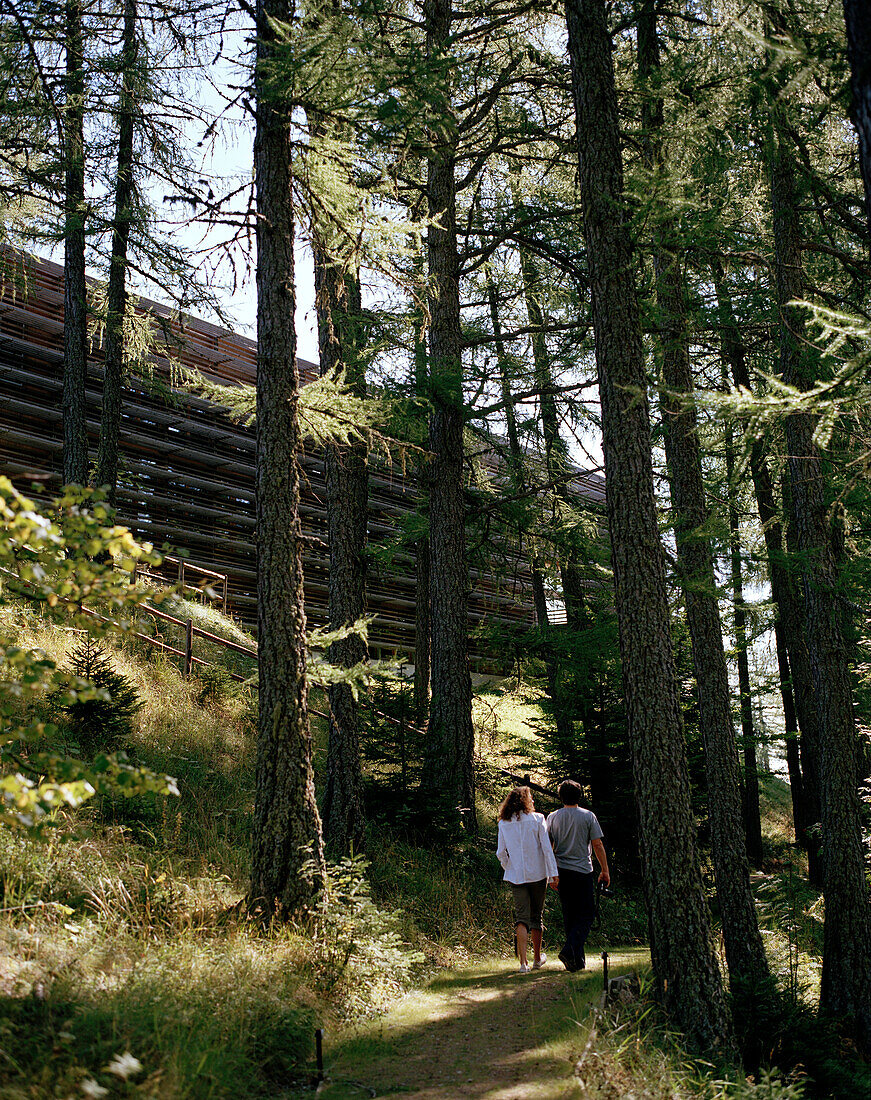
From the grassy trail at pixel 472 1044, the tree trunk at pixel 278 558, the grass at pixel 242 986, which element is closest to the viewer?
the grass at pixel 242 986

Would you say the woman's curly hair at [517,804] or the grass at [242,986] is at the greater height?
the woman's curly hair at [517,804]

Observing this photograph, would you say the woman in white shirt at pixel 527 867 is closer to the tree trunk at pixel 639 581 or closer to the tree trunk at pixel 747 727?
the tree trunk at pixel 639 581

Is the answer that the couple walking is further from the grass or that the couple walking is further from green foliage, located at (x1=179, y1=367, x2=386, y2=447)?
green foliage, located at (x1=179, y1=367, x2=386, y2=447)

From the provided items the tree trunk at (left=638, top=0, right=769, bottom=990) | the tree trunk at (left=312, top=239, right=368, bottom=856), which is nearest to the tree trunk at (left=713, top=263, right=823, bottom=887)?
the tree trunk at (left=638, top=0, right=769, bottom=990)

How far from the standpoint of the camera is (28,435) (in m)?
20.0

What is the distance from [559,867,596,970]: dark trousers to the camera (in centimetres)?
744

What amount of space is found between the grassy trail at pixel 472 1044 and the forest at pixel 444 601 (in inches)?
1.5

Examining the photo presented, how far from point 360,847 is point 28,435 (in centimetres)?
1558

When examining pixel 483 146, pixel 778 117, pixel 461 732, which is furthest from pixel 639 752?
pixel 483 146

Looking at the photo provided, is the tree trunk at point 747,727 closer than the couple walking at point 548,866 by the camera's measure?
No

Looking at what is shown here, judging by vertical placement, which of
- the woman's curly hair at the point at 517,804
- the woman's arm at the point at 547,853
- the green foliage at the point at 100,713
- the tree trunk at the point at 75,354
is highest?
the tree trunk at the point at 75,354

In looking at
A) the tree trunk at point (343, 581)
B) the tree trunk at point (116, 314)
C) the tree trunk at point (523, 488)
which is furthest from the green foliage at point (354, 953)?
the tree trunk at point (116, 314)

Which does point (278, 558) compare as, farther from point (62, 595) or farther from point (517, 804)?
point (517, 804)

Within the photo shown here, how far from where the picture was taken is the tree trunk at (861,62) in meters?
3.48
